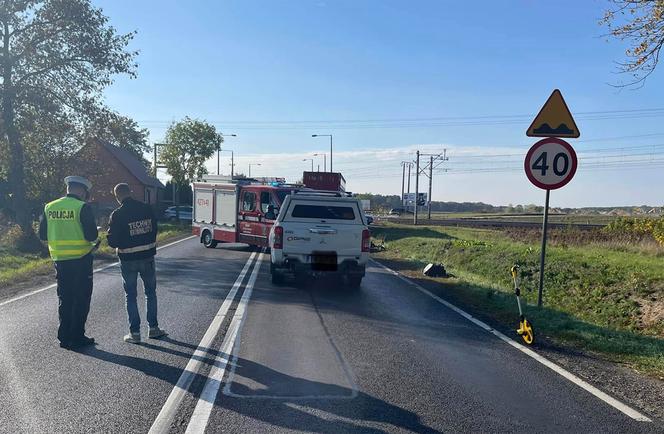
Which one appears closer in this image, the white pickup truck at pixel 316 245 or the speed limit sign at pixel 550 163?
the speed limit sign at pixel 550 163

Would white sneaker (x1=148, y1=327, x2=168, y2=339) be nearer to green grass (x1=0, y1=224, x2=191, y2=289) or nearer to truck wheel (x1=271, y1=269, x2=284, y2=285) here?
truck wheel (x1=271, y1=269, x2=284, y2=285)

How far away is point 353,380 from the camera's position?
239 inches

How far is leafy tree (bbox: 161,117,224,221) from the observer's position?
60625 millimetres

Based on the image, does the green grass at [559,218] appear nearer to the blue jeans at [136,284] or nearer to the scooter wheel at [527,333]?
the scooter wheel at [527,333]

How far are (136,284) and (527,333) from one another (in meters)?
5.09

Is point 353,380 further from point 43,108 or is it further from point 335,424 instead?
point 43,108

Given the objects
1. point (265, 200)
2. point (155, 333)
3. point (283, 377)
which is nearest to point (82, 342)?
point (155, 333)

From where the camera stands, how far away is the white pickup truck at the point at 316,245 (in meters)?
12.3

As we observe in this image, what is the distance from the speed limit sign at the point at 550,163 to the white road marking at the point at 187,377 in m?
5.14

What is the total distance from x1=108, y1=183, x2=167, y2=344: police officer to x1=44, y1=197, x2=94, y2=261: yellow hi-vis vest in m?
0.37

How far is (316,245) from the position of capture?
40.4 feet

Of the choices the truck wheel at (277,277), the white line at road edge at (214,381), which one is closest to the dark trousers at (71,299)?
the white line at road edge at (214,381)

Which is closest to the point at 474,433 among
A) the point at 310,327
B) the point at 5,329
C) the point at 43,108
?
the point at 310,327

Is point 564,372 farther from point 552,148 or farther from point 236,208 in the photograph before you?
point 236,208
